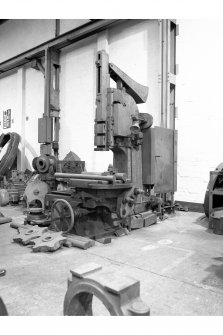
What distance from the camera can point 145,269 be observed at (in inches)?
70.5

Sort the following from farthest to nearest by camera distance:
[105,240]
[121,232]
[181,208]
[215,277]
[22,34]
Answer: [22,34]
[181,208]
[121,232]
[105,240]
[215,277]

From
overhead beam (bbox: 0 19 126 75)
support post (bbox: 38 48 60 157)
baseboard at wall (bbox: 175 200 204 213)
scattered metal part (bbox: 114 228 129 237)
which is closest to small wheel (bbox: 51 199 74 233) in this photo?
scattered metal part (bbox: 114 228 129 237)

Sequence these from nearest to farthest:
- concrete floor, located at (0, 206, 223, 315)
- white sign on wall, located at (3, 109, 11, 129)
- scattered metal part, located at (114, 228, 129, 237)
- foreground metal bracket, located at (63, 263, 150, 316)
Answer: foreground metal bracket, located at (63, 263, 150, 316), concrete floor, located at (0, 206, 223, 315), scattered metal part, located at (114, 228, 129, 237), white sign on wall, located at (3, 109, 11, 129)

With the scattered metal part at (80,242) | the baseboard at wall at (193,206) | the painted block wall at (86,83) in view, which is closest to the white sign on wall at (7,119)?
the painted block wall at (86,83)

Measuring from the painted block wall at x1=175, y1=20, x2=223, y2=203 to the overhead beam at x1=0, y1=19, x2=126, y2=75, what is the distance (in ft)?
4.50

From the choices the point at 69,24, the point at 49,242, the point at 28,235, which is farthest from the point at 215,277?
the point at 69,24

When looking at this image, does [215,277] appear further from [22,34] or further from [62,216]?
[22,34]

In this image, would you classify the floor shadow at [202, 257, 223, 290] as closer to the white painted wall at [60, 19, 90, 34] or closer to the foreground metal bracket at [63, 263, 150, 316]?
the foreground metal bracket at [63, 263, 150, 316]

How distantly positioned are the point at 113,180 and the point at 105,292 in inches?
62.8

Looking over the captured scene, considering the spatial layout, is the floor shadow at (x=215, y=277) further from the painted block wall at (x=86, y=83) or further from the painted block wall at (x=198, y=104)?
the painted block wall at (x=86, y=83)

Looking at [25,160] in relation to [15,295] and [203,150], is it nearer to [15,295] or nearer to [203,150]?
[203,150]

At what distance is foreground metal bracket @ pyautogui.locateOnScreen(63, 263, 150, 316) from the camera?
82 centimetres
